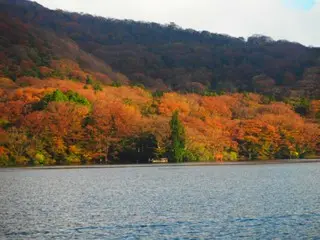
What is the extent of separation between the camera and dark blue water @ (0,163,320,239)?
66.1ft

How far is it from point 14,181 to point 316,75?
484 feet

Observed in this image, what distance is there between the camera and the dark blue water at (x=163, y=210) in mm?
20156

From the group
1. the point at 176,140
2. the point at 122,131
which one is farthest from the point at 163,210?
the point at 122,131

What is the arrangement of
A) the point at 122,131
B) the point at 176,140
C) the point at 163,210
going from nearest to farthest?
the point at 163,210 → the point at 176,140 → the point at 122,131

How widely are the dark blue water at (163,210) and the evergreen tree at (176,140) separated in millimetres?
38145

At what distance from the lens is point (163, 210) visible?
84.7 ft

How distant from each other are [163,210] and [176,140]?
5326 cm

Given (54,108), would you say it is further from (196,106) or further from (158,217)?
(158,217)

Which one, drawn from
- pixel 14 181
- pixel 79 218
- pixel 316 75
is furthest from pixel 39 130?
pixel 316 75

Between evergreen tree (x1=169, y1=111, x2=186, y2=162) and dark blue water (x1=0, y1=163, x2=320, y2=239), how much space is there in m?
38.1

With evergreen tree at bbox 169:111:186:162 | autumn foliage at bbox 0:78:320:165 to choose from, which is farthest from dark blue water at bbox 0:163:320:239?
evergreen tree at bbox 169:111:186:162

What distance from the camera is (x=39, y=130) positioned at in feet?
245

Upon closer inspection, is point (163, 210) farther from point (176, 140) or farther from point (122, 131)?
point (122, 131)

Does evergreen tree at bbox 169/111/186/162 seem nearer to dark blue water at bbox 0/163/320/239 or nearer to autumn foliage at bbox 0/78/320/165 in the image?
autumn foliage at bbox 0/78/320/165
